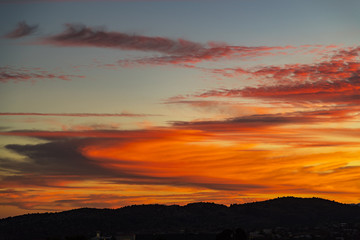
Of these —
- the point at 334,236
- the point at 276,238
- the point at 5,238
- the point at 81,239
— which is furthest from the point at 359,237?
the point at 5,238

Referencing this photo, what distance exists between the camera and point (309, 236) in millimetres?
185375

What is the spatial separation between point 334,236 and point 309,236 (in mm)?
9317

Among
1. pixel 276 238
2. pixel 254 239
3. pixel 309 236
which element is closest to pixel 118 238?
pixel 254 239

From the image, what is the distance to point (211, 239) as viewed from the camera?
15588 centimetres

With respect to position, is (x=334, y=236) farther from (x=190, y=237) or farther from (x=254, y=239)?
(x=190, y=237)

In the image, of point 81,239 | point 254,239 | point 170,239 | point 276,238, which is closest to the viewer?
point 81,239

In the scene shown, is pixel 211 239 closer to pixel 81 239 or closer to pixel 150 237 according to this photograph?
pixel 150 237

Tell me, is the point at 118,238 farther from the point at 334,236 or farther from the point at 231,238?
the point at 334,236

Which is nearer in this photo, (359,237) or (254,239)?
(254,239)

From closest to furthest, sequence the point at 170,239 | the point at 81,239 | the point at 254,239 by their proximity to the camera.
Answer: the point at 81,239, the point at 170,239, the point at 254,239

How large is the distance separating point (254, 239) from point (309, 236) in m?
29.1

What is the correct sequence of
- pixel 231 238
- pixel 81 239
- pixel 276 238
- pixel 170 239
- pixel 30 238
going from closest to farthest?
pixel 231 238 → pixel 81 239 → pixel 170 239 → pixel 276 238 → pixel 30 238

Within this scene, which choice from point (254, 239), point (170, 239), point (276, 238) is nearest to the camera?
point (170, 239)

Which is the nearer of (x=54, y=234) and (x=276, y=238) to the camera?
(x=276, y=238)
